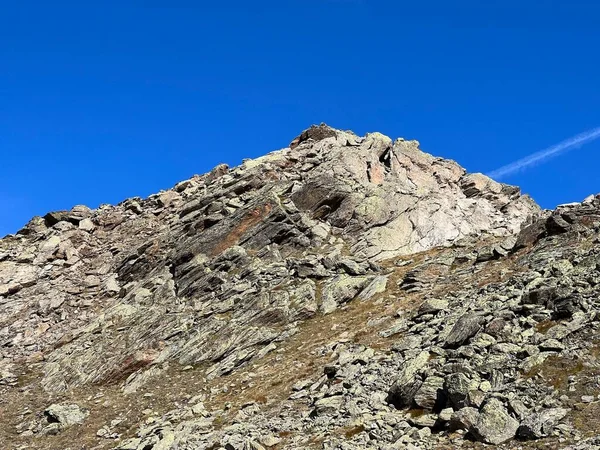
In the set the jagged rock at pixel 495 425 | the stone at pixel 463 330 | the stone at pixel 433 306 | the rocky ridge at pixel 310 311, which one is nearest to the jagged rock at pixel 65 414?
the rocky ridge at pixel 310 311

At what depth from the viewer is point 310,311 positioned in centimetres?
3362

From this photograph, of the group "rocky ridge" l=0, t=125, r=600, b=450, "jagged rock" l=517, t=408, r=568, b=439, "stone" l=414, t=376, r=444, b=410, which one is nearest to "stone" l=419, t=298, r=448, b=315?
"rocky ridge" l=0, t=125, r=600, b=450

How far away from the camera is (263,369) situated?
28.5 metres

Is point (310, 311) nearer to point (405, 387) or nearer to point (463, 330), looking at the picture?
point (463, 330)

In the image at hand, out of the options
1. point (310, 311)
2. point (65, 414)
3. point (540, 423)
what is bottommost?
point (540, 423)

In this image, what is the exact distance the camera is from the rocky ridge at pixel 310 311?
1825 centimetres

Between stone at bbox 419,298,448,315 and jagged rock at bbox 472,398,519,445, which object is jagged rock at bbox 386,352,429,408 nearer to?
jagged rock at bbox 472,398,519,445

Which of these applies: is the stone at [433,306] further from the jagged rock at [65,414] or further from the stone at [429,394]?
the jagged rock at [65,414]

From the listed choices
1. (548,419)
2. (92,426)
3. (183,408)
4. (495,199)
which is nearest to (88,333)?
(92,426)

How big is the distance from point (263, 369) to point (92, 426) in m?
9.33

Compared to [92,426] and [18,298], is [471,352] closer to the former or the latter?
[92,426]

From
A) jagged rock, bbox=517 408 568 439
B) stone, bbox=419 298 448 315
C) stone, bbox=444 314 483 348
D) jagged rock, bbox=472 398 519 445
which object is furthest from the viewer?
stone, bbox=419 298 448 315

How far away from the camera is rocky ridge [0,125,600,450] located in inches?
719


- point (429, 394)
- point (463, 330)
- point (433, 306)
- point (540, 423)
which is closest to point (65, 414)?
point (429, 394)
